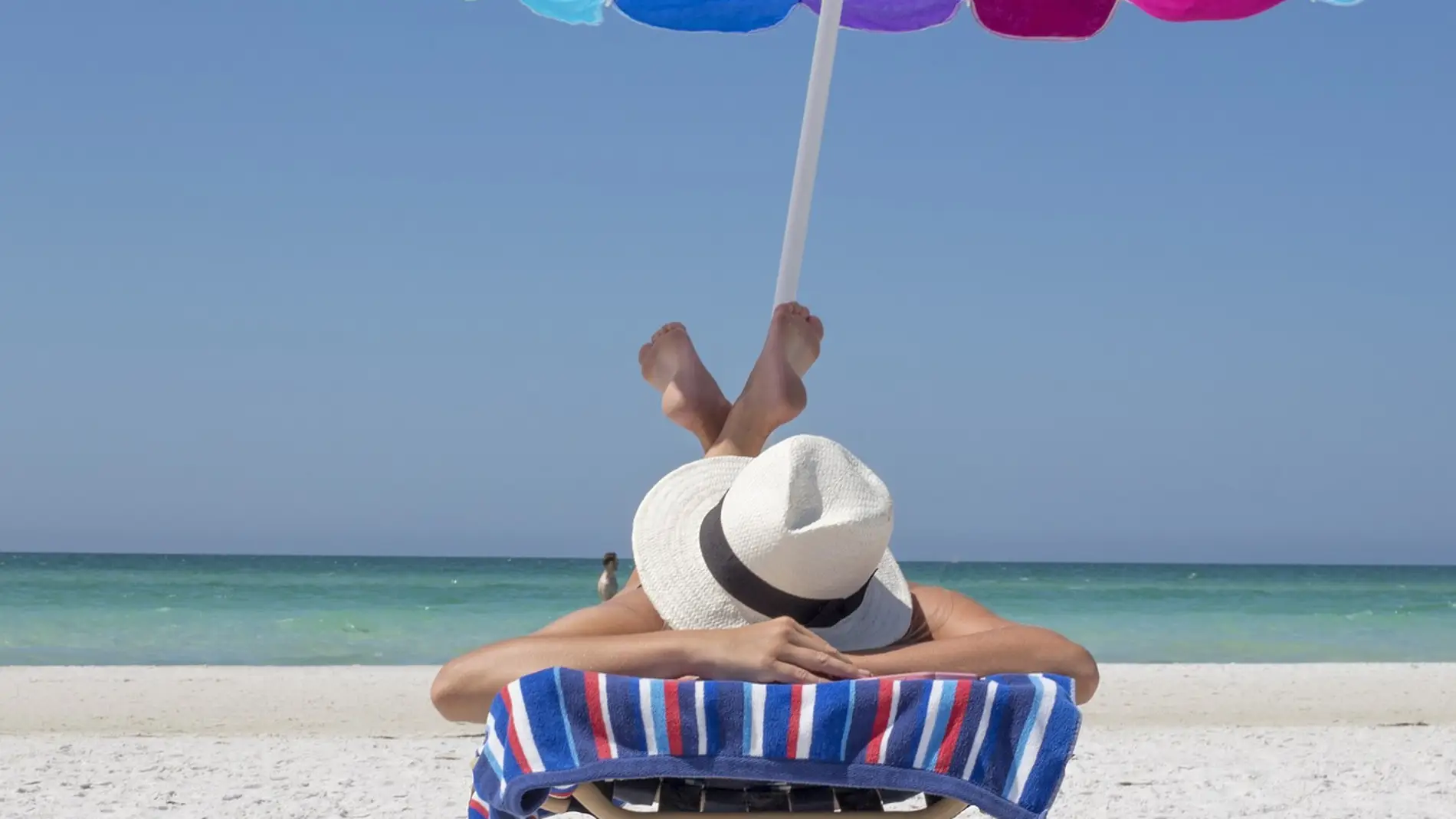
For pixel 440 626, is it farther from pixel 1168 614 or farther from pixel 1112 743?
pixel 1112 743

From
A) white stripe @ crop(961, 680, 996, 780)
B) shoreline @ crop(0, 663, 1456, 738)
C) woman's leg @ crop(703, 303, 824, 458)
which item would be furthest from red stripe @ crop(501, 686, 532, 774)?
shoreline @ crop(0, 663, 1456, 738)

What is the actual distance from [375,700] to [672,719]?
837 centimetres

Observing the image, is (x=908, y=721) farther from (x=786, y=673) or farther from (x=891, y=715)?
(x=786, y=673)

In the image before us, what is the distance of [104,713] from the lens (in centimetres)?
883

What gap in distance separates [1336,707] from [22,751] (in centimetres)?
821

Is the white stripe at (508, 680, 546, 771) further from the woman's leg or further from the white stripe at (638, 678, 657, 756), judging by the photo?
the woman's leg

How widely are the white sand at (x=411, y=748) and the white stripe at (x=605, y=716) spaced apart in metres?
3.64

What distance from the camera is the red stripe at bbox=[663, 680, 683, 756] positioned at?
5.97ft

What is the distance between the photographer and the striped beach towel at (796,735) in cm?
183

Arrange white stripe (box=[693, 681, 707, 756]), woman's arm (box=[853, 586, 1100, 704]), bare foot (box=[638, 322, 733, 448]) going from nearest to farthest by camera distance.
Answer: white stripe (box=[693, 681, 707, 756]) < woman's arm (box=[853, 586, 1100, 704]) < bare foot (box=[638, 322, 733, 448])

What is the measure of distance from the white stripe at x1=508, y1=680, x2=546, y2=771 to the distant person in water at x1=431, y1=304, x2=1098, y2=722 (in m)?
0.08

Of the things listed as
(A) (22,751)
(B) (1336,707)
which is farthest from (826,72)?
(B) (1336,707)

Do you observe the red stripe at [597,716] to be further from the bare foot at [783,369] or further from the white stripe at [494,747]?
the bare foot at [783,369]

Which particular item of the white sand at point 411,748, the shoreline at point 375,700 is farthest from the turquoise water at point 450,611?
the white sand at point 411,748
